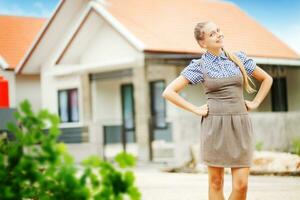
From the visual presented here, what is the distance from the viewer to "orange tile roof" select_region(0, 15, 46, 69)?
24608 millimetres

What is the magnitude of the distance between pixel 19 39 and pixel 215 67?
2113 centimetres

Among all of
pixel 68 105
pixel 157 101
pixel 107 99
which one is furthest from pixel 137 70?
pixel 68 105

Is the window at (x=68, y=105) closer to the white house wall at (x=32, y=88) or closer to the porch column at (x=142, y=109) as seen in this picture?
the white house wall at (x=32, y=88)

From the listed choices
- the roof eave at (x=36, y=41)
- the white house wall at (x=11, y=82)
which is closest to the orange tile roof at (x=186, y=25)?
the roof eave at (x=36, y=41)

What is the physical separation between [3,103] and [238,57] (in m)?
3.97

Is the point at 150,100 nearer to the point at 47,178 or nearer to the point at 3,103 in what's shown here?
the point at 3,103

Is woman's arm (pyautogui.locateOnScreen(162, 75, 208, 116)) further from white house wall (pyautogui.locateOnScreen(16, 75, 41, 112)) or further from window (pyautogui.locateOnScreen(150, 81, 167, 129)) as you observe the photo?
white house wall (pyautogui.locateOnScreen(16, 75, 41, 112))

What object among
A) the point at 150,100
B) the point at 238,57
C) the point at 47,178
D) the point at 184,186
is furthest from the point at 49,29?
the point at 47,178

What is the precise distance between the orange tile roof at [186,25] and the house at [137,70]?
3cm

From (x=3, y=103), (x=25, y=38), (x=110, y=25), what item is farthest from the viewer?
(x=25, y=38)

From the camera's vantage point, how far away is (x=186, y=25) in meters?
21.4

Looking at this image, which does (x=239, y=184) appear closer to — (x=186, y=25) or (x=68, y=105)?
(x=186, y=25)

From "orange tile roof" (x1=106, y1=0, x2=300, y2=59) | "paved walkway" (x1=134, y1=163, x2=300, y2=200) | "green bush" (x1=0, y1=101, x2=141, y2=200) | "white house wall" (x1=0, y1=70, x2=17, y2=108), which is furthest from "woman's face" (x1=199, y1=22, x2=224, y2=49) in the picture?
"white house wall" (x1=0, y1=70, x2=17, y2=108)

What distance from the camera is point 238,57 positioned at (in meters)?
5.35
